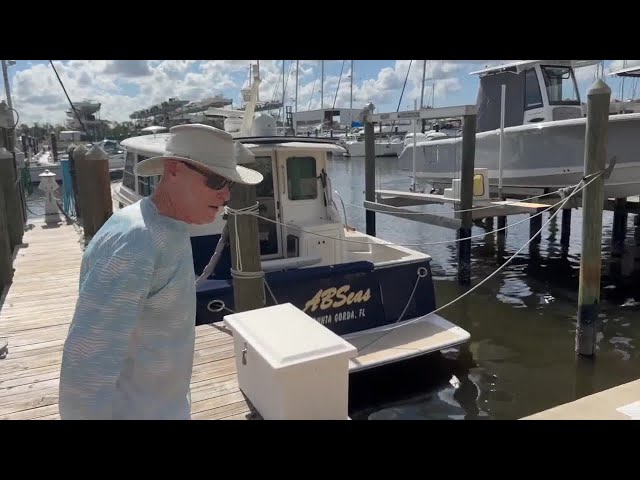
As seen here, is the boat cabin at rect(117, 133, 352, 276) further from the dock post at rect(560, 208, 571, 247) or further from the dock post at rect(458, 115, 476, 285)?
the dock post at rect(560, 208, 571, 247)

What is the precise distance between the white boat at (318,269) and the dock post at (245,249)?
49.1 inches

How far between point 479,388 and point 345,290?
213 cm

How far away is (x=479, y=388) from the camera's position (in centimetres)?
666

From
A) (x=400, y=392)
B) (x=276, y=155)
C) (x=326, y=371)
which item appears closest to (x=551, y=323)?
(x=400, y=392)

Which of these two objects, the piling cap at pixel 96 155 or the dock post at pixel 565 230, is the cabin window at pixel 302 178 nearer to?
the piling cap at pixel 96 155

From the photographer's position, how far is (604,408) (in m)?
3.19

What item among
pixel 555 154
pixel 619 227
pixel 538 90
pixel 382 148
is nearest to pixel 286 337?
pixel 555 154

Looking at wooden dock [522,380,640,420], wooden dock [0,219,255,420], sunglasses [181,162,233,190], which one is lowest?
wooden dock [0,219,255,420]

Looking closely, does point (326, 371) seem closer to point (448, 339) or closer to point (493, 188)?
point (448, 339)

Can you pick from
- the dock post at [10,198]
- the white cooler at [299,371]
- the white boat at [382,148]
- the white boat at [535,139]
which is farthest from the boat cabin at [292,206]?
the white boat at [382,148]

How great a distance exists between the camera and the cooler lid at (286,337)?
2877 mm

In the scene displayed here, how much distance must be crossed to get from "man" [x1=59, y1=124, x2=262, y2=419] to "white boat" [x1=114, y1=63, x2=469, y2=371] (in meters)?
4.20

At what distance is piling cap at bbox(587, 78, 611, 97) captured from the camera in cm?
636

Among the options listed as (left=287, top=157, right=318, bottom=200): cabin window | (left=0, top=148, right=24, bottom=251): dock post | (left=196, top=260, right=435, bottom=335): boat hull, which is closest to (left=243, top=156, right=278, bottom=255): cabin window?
(left=287, top=157, right=318, bottom=200): cabin window
